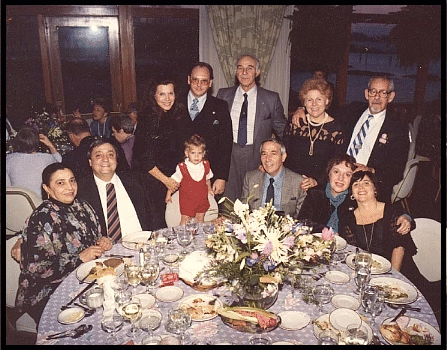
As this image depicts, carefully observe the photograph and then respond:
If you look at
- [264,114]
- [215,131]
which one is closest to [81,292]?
[215,131]

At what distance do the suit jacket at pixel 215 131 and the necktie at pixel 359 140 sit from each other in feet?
4.13

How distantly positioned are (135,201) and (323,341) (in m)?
2.05

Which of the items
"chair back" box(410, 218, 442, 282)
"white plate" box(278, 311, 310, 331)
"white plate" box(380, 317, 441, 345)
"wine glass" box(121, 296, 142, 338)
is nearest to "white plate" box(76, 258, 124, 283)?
"wine glass" box(121, 296, 142, 338)

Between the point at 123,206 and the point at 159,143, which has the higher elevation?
the point at 159,143

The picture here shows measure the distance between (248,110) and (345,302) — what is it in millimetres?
2760

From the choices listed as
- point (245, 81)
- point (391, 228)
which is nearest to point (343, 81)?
point (245, 81)

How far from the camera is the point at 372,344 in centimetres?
188

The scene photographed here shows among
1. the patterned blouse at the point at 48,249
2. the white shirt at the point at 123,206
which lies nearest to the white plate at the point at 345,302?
the patterned blouse at the point at 48,249

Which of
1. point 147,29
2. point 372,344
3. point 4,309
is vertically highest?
point 147,29

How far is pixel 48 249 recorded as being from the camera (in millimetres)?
2615

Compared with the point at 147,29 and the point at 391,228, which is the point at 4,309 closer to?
the point at 391,228

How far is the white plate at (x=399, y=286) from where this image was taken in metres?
2.19

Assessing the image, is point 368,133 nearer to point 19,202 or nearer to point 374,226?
point 374,226

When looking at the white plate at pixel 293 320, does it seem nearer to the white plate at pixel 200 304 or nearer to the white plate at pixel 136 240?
the white plate at pixel 200 304
